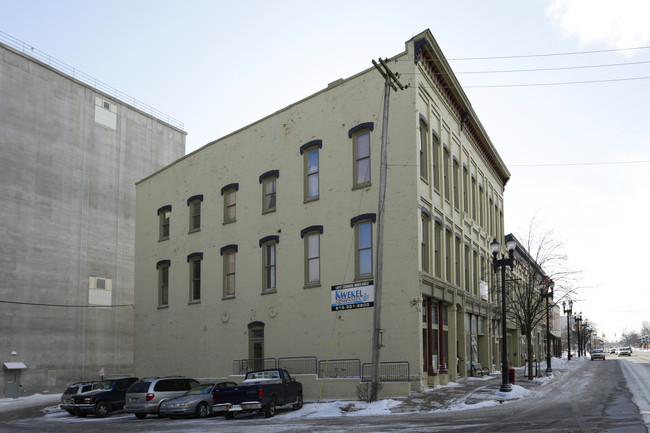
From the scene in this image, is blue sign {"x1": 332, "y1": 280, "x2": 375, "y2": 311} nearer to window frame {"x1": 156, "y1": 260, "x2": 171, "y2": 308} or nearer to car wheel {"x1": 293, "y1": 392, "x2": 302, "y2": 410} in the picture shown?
car wheel {"x1": 293, "y1": 392, "x2": 302, "y2": 410}

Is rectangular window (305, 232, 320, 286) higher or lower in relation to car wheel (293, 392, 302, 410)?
higher

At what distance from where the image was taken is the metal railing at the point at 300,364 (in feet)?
93.1

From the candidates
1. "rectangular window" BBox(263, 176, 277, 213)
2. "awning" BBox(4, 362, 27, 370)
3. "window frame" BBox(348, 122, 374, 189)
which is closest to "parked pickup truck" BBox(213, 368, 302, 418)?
"window frame" BBox(348, 122, 374, 189)

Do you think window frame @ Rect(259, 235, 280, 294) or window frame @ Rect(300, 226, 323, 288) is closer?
window frame @ Rect(300, 226, 323, 288)

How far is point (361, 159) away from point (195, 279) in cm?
1310

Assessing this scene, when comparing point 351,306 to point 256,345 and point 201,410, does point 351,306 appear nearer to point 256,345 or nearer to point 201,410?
point 256,345

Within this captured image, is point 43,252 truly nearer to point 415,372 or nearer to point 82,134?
point 82,134

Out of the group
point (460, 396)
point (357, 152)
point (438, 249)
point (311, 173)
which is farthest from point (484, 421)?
point (311, 173)

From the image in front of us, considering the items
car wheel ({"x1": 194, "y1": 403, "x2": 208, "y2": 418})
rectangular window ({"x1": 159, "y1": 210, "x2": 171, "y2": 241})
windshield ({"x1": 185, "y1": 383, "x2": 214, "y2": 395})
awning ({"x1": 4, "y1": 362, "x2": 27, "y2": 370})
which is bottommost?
awning ({"x1": 4, "y1": 362, "x2": 27, "y2": 370})

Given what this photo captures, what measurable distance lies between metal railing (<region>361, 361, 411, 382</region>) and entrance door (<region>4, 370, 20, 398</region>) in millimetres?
30128

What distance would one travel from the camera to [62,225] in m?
49.7

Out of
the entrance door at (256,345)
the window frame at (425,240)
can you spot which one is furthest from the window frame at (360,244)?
the entrance door at (256,345)

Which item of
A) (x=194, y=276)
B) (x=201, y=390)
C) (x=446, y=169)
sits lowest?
(x=201, y=390)

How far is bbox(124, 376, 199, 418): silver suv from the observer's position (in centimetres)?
2472
